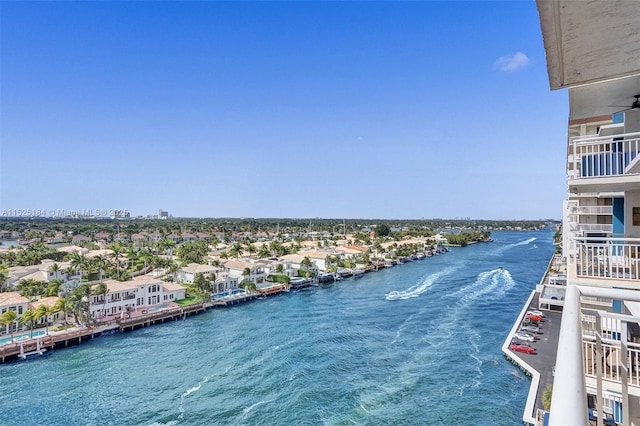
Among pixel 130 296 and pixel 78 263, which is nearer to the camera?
pixel 130 296

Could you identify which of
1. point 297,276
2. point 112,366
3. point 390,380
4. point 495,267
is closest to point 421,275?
point 495,267

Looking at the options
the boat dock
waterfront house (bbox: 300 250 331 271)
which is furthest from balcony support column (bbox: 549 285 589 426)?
waterfront house (bbox: 300 250 331 271)

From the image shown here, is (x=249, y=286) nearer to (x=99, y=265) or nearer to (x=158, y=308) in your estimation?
(x=158, y=308)

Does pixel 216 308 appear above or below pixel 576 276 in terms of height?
below

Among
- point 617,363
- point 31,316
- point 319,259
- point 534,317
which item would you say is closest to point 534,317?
point 534,317

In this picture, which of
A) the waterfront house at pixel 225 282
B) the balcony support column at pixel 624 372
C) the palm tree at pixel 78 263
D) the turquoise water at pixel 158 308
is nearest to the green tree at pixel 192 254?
the waterfront house at pixel 225 282

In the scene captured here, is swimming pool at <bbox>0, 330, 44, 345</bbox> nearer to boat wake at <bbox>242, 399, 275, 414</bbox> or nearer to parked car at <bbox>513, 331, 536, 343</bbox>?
boat wake at <bbox>242, 399, 275, 414</bbox>

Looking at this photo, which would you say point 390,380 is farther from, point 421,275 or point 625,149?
point 421,275

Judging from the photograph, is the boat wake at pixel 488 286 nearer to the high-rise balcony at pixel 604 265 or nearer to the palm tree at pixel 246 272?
the palm tree at pixel 246 272
